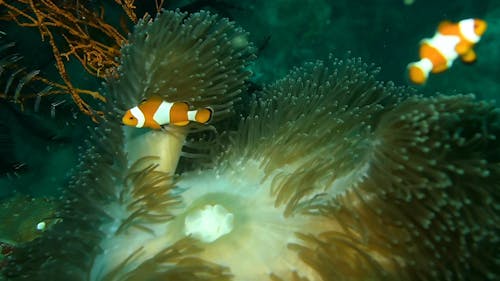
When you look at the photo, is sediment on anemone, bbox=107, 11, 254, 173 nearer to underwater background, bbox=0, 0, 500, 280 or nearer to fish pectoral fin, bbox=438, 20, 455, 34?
underwater background, bbox=0, 0, 500, 280

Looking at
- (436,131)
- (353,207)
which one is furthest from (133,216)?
(436,131)

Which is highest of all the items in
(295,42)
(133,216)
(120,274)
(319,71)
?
(295,42)

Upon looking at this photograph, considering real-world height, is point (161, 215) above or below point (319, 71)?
below

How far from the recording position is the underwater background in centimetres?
468

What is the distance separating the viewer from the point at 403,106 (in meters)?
2.00

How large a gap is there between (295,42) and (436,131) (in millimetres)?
6049

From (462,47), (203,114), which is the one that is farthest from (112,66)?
(462,47)

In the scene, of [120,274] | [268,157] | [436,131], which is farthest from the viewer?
[268,157]

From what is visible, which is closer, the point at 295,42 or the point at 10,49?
the point at 10,49

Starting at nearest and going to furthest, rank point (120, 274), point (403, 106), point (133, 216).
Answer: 1. point (403, 106)
2. point (120, 274)
3. point (133, 216)

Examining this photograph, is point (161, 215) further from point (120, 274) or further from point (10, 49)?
point (10, 49)

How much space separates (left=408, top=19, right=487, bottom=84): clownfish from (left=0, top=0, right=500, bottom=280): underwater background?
47cm

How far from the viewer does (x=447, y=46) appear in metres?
3.54

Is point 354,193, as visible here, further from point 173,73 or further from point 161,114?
point 173,73
